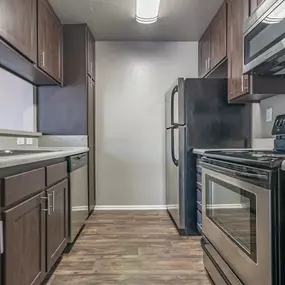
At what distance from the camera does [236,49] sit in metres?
2.88

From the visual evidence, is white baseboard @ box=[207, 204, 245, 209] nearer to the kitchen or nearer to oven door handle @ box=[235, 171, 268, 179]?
the kitchen

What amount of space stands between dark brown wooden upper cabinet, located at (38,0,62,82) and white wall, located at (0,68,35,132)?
35cm

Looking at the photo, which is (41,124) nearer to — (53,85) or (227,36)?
(53,85)

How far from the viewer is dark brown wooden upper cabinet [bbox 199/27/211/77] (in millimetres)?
4031

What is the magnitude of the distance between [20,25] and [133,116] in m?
2.37

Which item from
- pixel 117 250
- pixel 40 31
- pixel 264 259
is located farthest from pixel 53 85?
pixel 264 259

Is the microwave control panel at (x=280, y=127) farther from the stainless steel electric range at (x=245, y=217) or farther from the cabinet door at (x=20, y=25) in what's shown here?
the cabinet door at (x=20, y=25)

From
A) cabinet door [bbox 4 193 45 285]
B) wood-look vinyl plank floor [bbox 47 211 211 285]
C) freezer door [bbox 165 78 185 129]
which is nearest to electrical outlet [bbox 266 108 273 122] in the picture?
freezer door [bbox 165 78 185 129]

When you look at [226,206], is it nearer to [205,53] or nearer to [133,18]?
[133,18]

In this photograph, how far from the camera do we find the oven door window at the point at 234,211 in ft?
4.93

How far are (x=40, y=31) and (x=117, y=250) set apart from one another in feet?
6.75

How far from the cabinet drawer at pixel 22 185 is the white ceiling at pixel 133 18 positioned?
2.00 m

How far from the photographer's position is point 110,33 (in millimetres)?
4312

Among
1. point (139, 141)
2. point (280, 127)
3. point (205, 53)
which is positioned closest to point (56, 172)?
point (280, 127)
